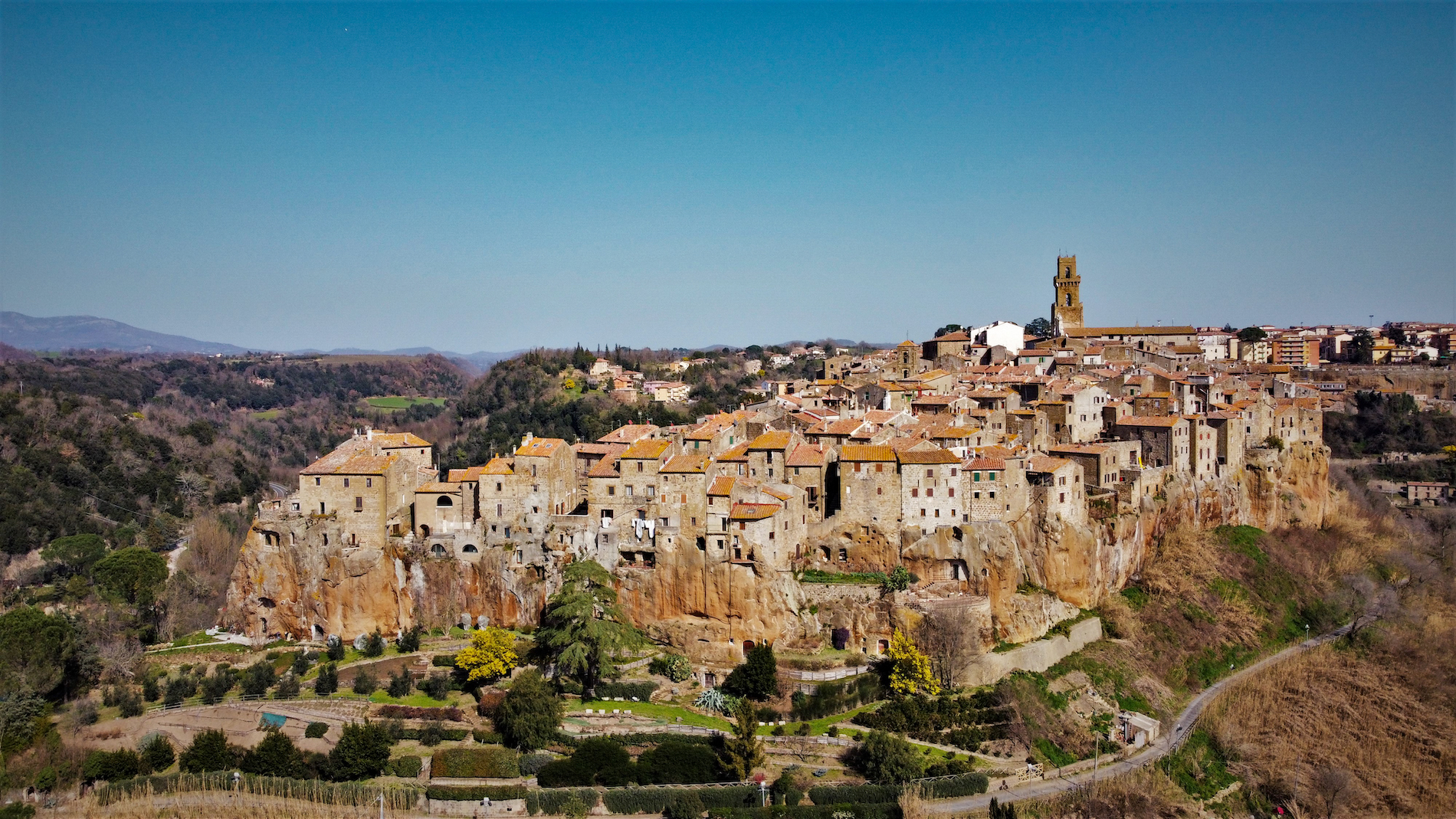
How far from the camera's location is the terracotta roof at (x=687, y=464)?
40469 millimetres

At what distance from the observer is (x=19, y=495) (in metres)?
73.1

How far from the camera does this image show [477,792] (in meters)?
33.2

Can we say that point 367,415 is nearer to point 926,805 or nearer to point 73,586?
point 73,586

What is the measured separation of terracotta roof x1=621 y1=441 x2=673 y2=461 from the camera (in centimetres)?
4178

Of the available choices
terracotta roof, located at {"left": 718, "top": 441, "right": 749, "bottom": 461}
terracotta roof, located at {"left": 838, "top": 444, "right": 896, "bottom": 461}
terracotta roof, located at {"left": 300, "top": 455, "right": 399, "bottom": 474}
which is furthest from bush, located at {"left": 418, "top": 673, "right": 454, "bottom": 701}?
terracotta roof, located at {"left": 838, "top": 444, "right": 896, "bottom": 461}

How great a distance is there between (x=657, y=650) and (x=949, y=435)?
50.5 feet

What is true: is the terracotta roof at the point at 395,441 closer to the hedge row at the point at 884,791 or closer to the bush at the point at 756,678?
the bush at the point at 756,678

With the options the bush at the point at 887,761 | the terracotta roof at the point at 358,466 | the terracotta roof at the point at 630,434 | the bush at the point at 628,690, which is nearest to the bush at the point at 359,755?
the bush at the point at 628,690

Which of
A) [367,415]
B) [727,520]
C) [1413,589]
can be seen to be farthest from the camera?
[367,415]

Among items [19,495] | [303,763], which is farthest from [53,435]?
[303,763]

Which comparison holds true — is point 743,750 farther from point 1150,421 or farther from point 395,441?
point 1150,421

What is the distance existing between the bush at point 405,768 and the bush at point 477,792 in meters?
1.51

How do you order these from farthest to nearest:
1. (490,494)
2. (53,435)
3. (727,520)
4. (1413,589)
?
1. (53,435)
2. (1413,589)
3. (490,494)
4. (727,520)

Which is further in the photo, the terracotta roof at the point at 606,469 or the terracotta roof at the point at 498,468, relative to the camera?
the terracotta roof at the point at 498,468
